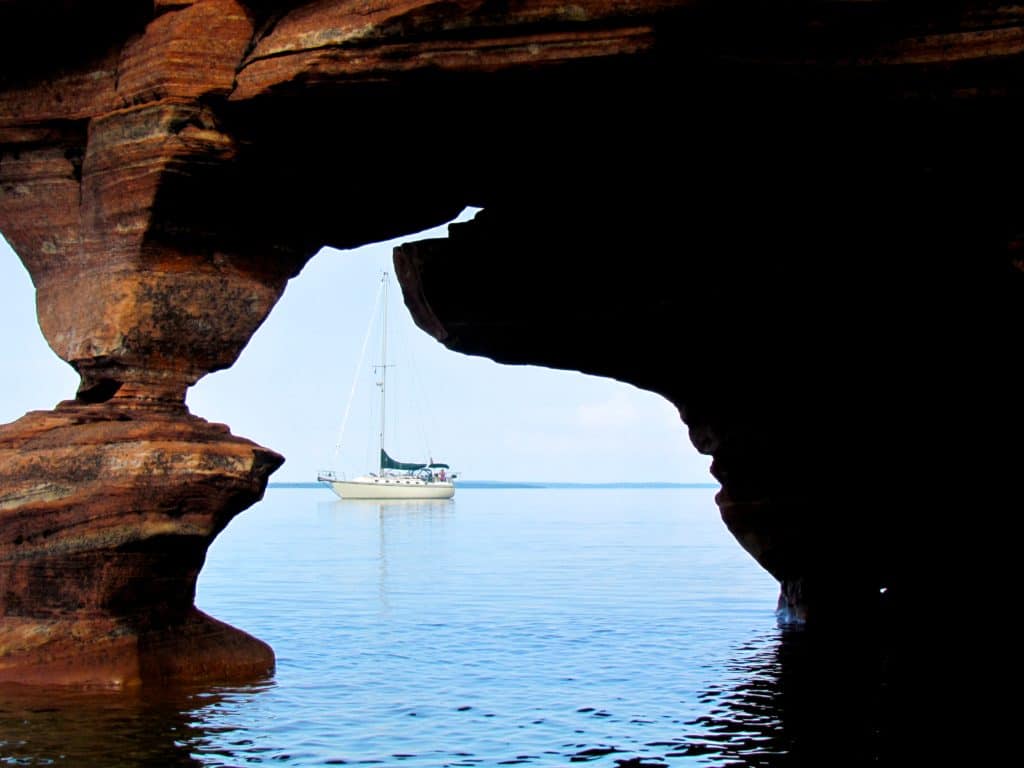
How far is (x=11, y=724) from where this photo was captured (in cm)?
1245

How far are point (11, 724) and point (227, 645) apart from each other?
3.19 meters

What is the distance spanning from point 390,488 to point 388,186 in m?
84.4

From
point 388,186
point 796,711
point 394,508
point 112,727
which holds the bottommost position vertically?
point 796,711

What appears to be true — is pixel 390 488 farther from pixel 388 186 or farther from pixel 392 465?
pixel 388 186

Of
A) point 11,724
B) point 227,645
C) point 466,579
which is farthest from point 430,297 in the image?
point 466,579

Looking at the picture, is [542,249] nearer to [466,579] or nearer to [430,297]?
[430,297]

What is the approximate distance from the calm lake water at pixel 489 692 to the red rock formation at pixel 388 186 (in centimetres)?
138

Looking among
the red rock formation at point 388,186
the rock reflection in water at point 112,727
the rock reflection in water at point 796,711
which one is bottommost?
the rock reflection in water at point 796,711

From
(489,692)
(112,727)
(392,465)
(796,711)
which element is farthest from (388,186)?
(392,465)

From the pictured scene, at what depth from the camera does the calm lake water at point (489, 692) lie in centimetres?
1232

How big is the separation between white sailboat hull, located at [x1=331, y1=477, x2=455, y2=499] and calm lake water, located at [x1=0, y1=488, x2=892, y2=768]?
66.5 m

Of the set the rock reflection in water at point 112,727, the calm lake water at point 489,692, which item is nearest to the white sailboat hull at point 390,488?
the calm lake water at point 489,692

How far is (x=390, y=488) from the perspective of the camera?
99438 millimetres

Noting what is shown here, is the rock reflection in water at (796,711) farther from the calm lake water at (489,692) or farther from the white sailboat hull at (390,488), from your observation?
the white sailboat hull at (390,488)
